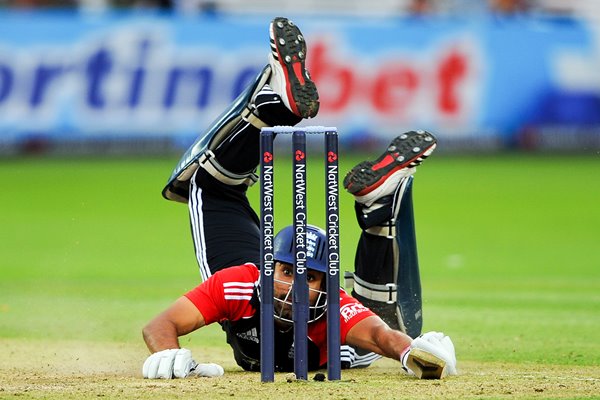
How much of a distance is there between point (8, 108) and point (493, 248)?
10517 millimetres

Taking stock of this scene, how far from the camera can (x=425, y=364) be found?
242 inches

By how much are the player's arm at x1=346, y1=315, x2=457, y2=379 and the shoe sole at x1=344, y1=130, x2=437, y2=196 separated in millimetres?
Answer: 756

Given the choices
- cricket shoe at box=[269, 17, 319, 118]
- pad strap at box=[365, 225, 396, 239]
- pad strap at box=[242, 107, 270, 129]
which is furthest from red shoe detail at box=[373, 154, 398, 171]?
pad strap at box=[242, 107, 270, 129]

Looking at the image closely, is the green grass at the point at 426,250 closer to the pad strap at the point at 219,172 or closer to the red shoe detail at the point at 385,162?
the pad strap at the point at 219,172

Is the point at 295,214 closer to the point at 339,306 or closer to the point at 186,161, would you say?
the point at 339,306

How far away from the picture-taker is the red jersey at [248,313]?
6496mm

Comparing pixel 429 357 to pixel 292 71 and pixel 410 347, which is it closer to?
pixel 410 347

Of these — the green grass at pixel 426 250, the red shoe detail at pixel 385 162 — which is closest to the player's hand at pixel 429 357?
the red shoe detail at pixel 385 162

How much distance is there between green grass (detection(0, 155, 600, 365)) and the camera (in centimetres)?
900

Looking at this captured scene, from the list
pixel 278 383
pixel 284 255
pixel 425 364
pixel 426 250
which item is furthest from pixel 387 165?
pixel 426 250

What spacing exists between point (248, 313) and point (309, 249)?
1.74 feet

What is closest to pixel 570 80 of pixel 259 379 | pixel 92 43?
pixel 92 43

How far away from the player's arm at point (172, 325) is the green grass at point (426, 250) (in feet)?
6.40

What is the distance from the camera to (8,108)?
2141 cm
